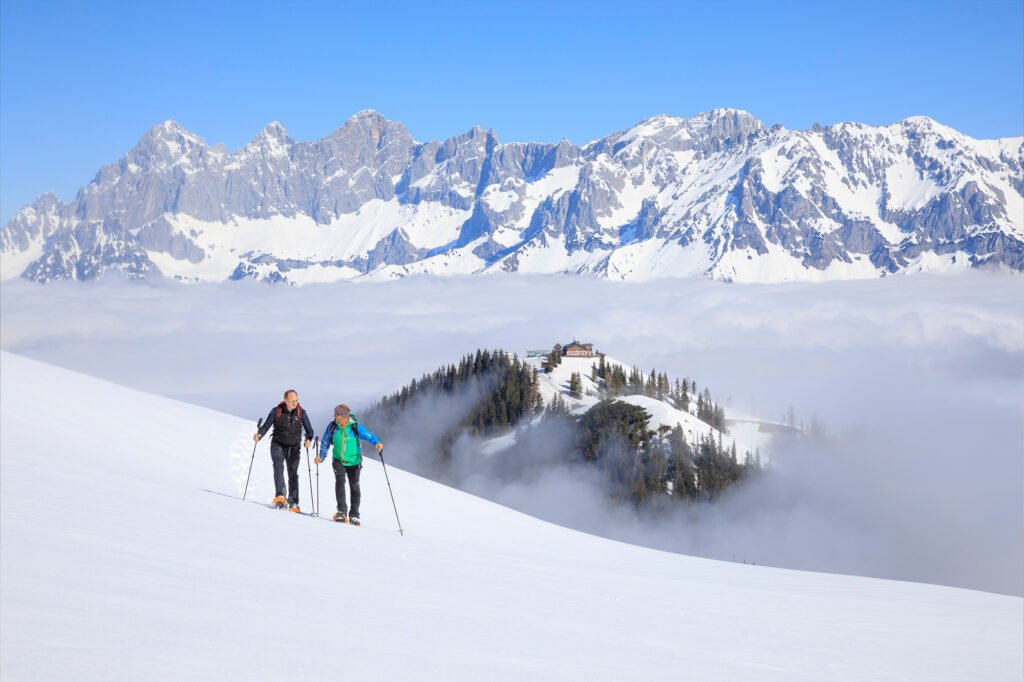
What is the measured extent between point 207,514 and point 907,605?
14.9 metres

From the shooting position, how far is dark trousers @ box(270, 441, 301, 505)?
2031cm

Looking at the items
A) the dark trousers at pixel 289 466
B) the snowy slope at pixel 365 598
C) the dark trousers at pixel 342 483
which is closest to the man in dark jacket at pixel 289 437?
the dark trousers at pixel 289 466

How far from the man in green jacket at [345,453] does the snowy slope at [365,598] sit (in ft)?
2.22

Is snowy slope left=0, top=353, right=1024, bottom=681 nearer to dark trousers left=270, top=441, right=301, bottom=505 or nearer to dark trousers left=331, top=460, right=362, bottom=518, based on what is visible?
dark trousers left=331, top=460, right=362, bottom=518

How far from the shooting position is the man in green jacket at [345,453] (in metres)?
20.2

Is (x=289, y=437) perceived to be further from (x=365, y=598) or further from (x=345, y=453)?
(x=365, y=598)

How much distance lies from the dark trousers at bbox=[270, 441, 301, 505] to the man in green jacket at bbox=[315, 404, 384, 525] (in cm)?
79

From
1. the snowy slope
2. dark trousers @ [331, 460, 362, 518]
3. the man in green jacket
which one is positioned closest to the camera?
the snowy slope

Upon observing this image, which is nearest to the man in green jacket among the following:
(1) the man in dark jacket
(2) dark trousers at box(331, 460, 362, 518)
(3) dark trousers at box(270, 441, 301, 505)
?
(2) dark trousers at box(331, 460, 362, 518)

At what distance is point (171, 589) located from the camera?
10727mm

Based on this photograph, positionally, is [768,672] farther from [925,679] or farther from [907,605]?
[907,605]

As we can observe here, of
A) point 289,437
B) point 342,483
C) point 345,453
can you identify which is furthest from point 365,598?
point 289,437

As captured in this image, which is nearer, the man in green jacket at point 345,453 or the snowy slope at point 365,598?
the snowy slope at point 365,598

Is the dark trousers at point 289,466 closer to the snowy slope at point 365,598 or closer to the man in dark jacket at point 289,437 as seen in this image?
the man in dark jacket at point 289,437
